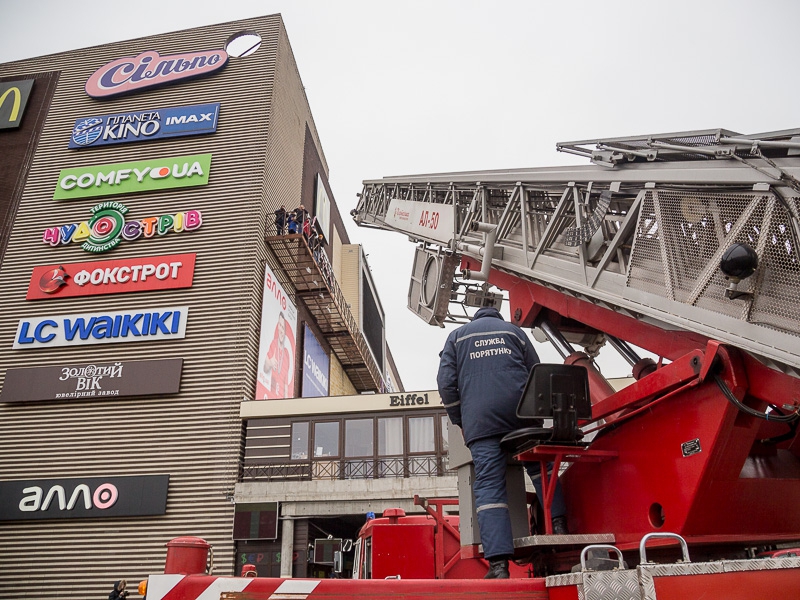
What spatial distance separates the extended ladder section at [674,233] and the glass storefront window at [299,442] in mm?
16225

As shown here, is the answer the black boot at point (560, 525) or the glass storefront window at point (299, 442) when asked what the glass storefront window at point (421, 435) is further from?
the black boot at point (560, 525)

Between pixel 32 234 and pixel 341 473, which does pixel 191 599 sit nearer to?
Answer: pixel 341 473

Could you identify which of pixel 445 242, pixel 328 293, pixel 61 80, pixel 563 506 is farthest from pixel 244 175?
pixel 563 506

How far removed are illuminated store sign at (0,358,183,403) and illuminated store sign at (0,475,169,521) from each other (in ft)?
9.41

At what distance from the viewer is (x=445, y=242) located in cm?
803

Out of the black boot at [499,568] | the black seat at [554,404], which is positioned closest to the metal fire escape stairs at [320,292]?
the black seat at [554,404]

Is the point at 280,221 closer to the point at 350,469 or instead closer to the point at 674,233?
the point at 350,469

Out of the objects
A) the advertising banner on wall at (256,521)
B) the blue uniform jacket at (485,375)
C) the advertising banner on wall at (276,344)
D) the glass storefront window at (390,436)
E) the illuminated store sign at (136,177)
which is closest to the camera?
the blue uniform jacket at (485,375)

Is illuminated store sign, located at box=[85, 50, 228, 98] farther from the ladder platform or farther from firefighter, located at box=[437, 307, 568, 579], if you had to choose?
the ladder platform

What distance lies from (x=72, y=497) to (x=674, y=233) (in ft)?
68.4

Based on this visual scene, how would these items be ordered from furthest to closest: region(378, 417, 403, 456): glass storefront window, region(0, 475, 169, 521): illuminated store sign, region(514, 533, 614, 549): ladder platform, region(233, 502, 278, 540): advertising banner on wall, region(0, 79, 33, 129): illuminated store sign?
region(0, 79, 33, 129): illuminated store sign → region(378, 417, 403, 456): glass storefront window → region(233, 502, 278, 540): advertising banner on wall → region(0, 475, 169, 521): illuminated store sign → region(514, 533, 614, 549): ladder platform

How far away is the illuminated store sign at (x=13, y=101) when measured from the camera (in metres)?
26.8

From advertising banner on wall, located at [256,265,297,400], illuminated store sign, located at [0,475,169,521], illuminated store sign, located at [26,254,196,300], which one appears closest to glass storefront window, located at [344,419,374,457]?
advertising banner on wall, located at [256,265,297,400]

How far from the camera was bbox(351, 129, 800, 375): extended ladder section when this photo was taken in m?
3.27
